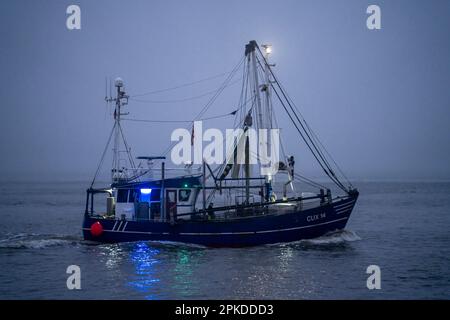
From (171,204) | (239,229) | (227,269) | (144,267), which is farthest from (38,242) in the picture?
(227,269)

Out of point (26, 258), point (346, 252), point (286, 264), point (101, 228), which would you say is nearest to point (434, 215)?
point (346, 252)

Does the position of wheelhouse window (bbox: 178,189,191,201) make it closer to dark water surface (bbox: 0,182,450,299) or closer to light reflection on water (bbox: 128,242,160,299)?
dark water surface (bbox: 0,182,450,299)

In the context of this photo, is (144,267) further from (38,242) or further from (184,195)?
(38,242)

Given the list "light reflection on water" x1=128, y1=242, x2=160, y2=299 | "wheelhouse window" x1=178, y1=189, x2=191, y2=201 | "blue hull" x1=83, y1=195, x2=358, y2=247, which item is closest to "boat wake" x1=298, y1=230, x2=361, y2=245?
"blue hull" x1=83, y1=195, x2=358, y2=247

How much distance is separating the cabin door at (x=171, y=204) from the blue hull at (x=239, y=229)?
1.76 feet

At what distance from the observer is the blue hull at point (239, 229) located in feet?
95.2

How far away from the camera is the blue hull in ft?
95.2

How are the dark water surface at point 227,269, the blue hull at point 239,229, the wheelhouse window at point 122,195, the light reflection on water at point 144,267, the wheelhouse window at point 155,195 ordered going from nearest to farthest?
the dark water surface at point 227,269, the light reflection on water at point 144,267, the blue hull at point 239,229, the wheelhouse window at point 155,195, the wheelhouse window at point 122,195

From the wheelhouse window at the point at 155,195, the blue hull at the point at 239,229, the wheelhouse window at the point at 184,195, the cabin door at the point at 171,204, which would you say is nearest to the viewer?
the blue hull at the point at 239,229

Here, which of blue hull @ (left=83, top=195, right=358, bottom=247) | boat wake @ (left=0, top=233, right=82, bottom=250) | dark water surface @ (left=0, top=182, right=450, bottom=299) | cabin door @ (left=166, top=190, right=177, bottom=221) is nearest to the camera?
dark water surface @ (left=0, top=182, right=450, bottom=299)

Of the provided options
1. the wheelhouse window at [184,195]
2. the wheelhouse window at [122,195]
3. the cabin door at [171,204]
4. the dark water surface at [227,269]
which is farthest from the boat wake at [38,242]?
the wheelhouse window at [184,195]

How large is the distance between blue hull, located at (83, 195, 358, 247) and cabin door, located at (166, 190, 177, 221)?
54 cm

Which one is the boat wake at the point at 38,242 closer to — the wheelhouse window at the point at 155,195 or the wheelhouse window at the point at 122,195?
the wheelhouse window at the point at 122,195
